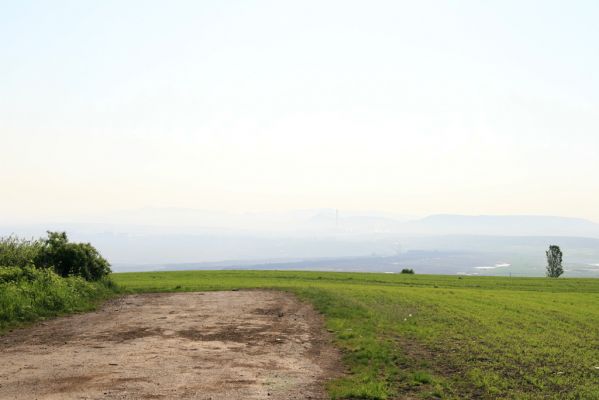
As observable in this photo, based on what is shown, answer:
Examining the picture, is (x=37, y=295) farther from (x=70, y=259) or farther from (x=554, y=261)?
(x=554, y=261)

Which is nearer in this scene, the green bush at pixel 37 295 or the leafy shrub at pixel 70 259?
the green bush at pixel 37 295

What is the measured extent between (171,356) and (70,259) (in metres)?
23.9

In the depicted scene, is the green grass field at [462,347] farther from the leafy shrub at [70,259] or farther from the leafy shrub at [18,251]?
the leafy shrub at [18,251]

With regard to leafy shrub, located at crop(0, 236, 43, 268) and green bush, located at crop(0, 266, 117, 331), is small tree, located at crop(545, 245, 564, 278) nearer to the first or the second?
green bush, located at crop(0, 266, 117, 331)

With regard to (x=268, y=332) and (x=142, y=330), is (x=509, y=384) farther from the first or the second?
(x=142, y=330)

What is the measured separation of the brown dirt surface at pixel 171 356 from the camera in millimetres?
13453

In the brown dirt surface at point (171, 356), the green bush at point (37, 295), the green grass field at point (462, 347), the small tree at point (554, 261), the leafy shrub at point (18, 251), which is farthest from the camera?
the small tree at point (554, 261)

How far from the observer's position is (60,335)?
70.9 ft

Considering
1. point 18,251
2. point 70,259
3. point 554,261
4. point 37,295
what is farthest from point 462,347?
point 554,261

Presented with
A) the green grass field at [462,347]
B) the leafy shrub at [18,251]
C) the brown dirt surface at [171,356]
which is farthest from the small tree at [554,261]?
the leafy shrub at [18,251]

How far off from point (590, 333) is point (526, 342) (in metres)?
5.04

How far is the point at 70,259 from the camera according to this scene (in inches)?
1462

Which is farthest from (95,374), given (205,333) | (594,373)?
(594,373)

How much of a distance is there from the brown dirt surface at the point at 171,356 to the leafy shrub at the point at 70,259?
30.4 feet
